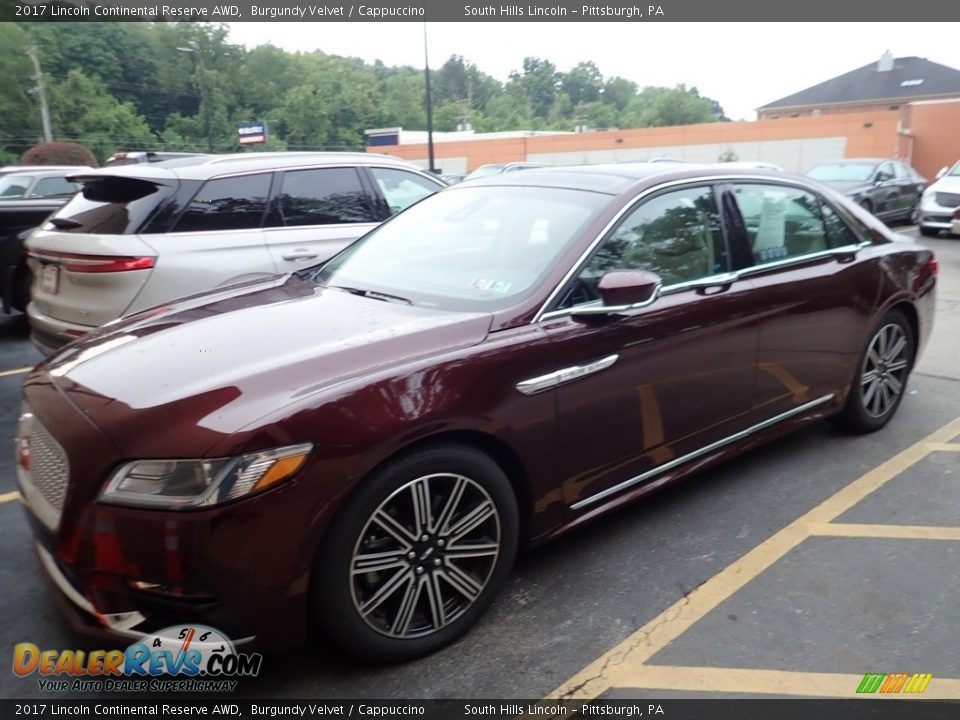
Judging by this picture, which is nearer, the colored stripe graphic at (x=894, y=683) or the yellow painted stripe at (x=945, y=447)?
the colored stripe graphic at (x=894, y=683)

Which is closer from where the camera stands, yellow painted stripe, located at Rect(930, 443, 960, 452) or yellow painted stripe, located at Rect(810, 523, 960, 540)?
yellow painted stripe, located at Rect(810, 523, 960, 540)

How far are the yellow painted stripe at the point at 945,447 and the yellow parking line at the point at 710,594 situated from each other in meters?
0.26

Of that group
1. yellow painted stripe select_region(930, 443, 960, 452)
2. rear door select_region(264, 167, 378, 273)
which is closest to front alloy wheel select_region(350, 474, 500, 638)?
yellow painted stripe select_region(930, 443, 960, 452)

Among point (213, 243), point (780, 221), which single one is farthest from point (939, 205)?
point (213, 243)

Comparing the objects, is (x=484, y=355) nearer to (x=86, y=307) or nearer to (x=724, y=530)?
(x=724, y=530)

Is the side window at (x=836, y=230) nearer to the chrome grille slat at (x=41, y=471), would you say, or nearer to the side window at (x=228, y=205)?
the side window at (x=228, y=205)

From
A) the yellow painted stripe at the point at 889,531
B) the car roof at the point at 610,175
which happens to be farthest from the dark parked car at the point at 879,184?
the yellow painted stripe at the point at 889,531

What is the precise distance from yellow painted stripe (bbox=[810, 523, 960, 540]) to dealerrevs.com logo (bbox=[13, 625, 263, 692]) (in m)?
2.56

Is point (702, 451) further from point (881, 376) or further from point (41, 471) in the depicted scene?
point (41, 471)

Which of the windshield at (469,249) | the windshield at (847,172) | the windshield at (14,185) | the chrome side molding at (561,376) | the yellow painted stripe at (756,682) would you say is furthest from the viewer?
the windshield at (847,172)

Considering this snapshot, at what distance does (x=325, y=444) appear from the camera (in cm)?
223

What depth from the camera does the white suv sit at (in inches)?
188

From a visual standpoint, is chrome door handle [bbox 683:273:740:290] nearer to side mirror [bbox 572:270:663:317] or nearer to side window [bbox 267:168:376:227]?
side mirror [bbox 572:270:663:317]

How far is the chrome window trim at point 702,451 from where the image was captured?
3105 millimetres
